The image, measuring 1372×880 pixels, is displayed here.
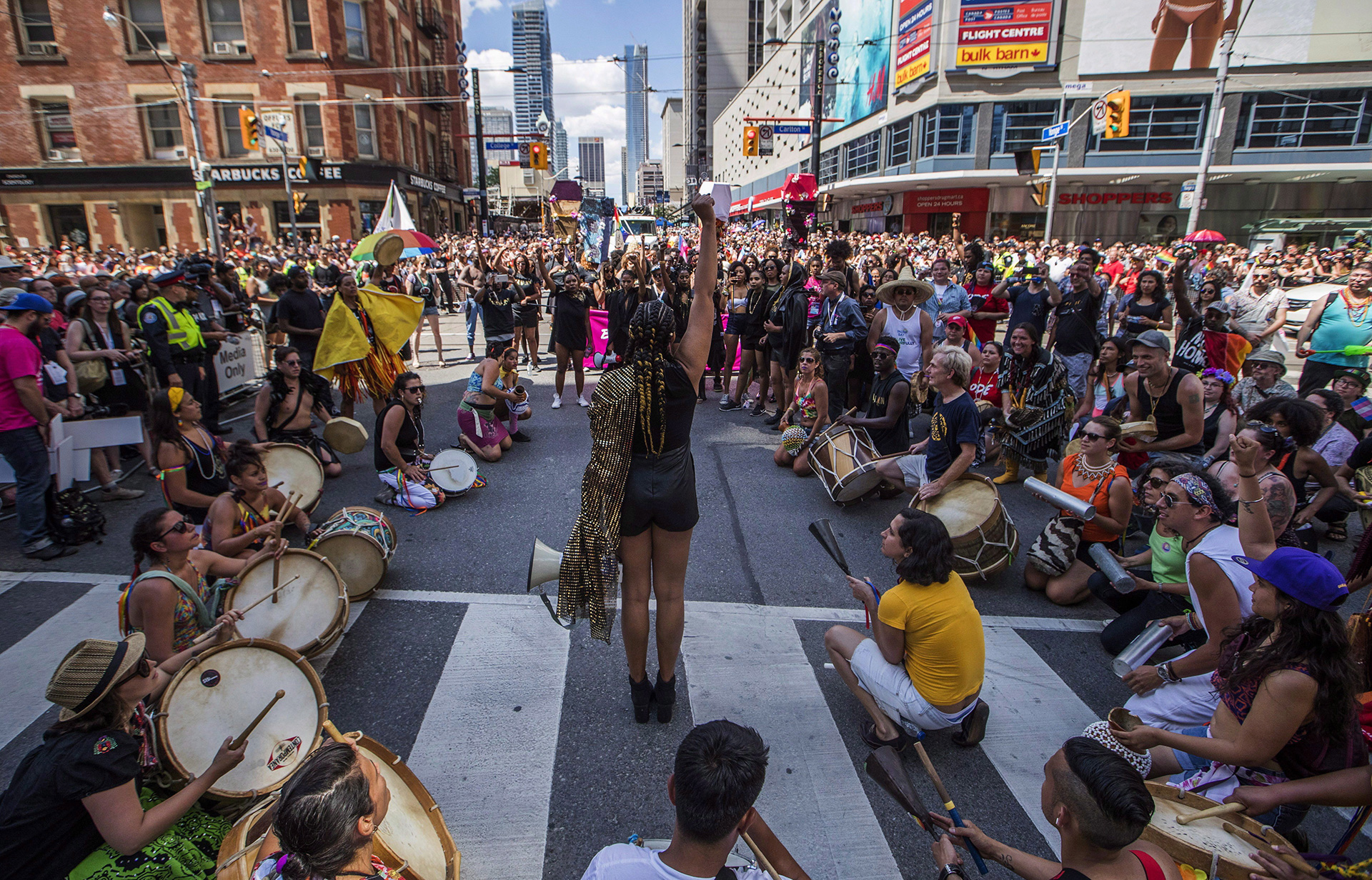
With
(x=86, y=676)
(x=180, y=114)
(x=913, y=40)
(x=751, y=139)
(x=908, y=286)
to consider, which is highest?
(x=913, y=40)

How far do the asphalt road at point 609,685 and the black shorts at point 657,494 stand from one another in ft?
3.69

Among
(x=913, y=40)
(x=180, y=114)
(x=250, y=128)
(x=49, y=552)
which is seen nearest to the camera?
(x=49, y=552)

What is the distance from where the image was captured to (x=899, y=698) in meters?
3.32

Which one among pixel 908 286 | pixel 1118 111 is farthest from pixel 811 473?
pixel 1118 111

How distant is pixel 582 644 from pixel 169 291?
6.55 metres

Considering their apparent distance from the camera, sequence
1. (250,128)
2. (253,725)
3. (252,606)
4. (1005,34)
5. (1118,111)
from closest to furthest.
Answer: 1. (253,725)
2. (252,606)
3. (1118,111)
4. (250,128)
5. (1005,34)

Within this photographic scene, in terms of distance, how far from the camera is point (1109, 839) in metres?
1.89

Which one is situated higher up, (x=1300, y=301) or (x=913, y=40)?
(x=913, y=40)

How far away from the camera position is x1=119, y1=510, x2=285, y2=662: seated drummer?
320cm

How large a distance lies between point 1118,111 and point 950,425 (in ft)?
71.1

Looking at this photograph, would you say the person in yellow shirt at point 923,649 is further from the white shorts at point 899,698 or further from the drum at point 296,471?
the drum at point 296,471

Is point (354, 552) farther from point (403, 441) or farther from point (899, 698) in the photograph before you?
point (899, 698)

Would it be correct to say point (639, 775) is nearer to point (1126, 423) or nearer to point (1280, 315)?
point (1126, 423)

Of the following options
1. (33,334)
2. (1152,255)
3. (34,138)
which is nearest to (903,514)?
(33,334)
